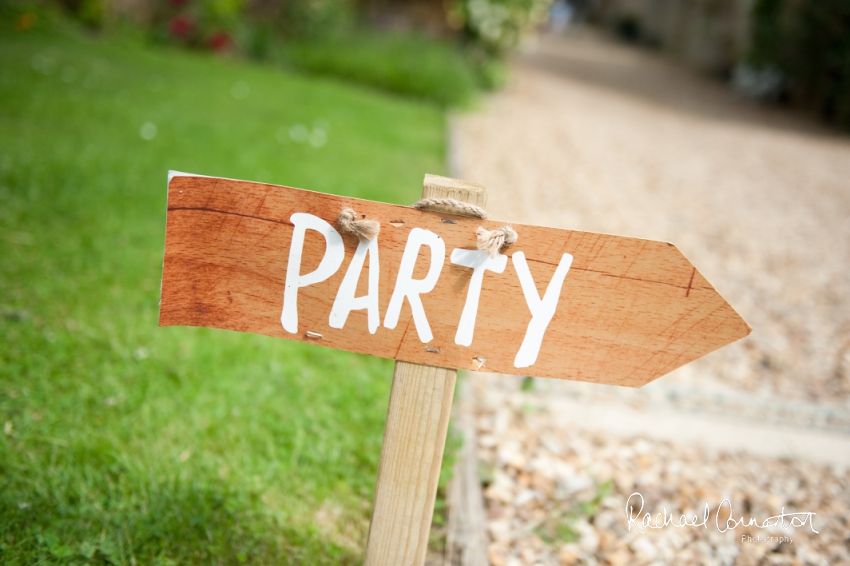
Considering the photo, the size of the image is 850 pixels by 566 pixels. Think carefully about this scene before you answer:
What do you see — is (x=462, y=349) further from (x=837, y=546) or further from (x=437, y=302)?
(x=837, y=546)

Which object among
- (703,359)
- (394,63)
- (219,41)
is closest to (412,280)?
(703,359)

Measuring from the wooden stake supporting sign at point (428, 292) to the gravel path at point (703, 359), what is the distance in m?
0.43

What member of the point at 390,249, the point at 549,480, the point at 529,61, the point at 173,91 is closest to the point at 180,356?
the point at 549,480

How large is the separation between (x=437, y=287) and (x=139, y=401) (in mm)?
1548

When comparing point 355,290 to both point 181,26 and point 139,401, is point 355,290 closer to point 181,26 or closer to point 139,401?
point 139,401

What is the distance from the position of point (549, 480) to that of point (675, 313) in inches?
49.4

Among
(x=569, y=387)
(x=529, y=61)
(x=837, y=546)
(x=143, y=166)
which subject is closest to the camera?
(x=837, y=546)

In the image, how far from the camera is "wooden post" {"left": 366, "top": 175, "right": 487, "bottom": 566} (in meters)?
1.13

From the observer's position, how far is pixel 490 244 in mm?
1014

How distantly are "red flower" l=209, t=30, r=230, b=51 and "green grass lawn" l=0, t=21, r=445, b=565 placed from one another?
582 cm
